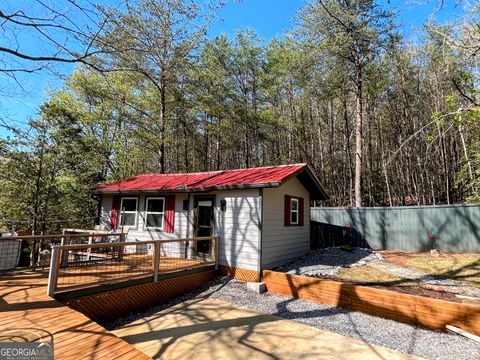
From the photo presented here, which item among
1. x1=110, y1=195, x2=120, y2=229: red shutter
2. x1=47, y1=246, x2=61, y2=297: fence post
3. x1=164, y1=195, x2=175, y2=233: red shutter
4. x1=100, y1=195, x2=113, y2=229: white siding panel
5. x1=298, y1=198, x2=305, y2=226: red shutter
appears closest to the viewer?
x1=47, y1=246, x2=61, y2=297: fence post

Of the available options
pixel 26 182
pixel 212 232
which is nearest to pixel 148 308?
pixel 212 232

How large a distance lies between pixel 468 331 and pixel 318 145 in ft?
61.3

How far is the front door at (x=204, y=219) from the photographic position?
8.10 m

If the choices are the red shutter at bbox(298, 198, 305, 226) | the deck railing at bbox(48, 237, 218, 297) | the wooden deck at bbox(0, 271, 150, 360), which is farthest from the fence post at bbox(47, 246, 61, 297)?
the red shutter at bbox(298, 198, 305, 226)

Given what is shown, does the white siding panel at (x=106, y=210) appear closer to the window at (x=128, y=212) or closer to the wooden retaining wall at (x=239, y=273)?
the window at (x=128, y=212)

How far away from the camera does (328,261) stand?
27.9ft

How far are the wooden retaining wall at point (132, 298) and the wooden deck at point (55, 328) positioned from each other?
0.66 metres

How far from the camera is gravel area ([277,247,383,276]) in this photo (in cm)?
746

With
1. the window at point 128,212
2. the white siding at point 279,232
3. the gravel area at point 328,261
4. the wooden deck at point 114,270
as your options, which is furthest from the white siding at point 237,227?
the window at point 128,212

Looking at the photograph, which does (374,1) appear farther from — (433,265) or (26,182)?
(26,182)

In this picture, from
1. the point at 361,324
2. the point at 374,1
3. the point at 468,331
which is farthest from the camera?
the point at 374,1

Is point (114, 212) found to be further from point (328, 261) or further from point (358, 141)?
point (358, 141)

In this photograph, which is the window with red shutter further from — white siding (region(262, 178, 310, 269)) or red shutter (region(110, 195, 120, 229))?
red shutter (region(110, 195, 120, 229))

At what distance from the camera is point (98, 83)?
15445 mm
